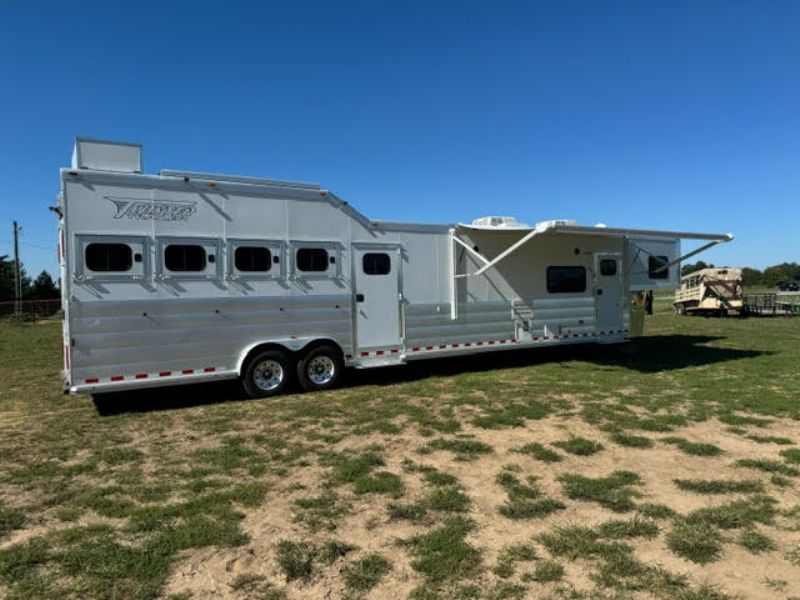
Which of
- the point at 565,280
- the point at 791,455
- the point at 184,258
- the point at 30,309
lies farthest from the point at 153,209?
the point at 30,309

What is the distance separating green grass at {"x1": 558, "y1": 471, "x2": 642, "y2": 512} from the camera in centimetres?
447

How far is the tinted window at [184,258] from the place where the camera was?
7.85 meters

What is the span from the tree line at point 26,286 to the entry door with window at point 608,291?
43851mm

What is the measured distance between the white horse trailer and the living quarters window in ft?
0.07

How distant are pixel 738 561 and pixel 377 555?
222 centimetres

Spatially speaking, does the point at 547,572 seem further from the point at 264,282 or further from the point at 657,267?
the point at 657,267

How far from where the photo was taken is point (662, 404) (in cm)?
784

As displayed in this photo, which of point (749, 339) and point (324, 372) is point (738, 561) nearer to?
point (324, 372)

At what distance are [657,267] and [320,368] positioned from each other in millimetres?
8591

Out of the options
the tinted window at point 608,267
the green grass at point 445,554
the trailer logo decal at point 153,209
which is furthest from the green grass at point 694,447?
the tinted window at point 608,267

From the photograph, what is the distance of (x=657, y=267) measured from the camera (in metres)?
13.4

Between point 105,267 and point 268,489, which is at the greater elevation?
point 105,267

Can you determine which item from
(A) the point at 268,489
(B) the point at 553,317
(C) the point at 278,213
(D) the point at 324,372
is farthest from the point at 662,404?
(C) the point at 278,213

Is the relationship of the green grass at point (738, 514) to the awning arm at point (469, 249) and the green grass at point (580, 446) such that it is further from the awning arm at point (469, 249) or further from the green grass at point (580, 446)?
the awning arm at point (469, 249)
